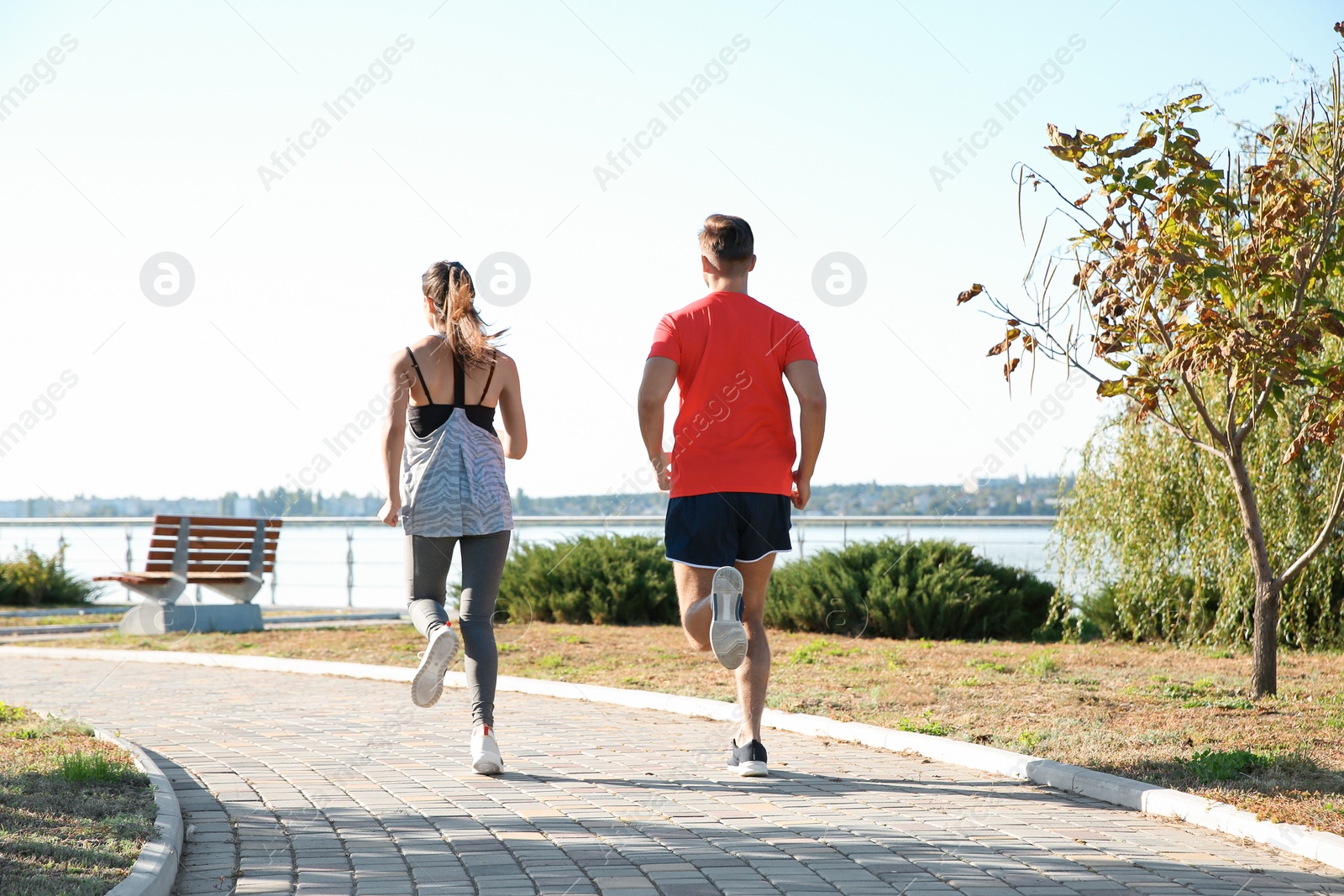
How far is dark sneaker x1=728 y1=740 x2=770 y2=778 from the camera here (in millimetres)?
5258

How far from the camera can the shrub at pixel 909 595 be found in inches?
458

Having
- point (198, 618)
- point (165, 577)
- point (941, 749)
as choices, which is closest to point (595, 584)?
point (198, 618)

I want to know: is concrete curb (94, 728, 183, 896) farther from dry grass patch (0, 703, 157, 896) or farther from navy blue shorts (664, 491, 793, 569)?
navy blue shorts (664, 491, 793, 569)

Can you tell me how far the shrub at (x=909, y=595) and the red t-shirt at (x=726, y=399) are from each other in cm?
665

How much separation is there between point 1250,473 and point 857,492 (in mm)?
9687

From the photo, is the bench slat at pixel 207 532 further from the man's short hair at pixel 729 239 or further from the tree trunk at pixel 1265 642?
the tree trunk at pixel 1265 642

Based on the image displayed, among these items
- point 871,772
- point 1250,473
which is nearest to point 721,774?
point 871,772

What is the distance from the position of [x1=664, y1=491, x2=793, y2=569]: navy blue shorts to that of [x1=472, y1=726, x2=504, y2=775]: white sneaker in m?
1.12

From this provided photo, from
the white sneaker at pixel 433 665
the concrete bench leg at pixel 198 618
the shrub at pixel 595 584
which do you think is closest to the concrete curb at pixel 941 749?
the white sneaker at pixel 433 665

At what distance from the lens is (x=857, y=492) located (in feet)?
63.4

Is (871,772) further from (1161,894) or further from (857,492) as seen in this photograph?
(857,492)

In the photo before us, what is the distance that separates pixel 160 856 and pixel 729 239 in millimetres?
3141

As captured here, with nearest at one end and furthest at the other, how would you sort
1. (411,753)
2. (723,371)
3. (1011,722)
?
(723,371)
(411,753)
(1011,722)

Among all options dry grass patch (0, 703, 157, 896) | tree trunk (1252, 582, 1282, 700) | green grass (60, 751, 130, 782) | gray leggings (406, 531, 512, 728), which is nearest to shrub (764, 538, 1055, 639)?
tree trunk (1252, 582, 1282, 700)
